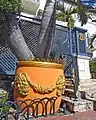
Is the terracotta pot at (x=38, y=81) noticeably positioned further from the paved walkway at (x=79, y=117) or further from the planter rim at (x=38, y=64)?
the paved walkway at (x=79, y=117)

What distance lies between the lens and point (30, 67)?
6.61 m

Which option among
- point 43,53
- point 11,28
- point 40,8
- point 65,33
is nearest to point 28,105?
point 43,53

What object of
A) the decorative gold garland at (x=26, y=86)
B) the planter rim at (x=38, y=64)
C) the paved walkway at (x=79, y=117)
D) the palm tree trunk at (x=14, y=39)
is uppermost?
the palm tree trunk at (x=14, y=39)

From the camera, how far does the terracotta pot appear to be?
648 cm

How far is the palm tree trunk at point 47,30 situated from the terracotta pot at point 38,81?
2.22 feet

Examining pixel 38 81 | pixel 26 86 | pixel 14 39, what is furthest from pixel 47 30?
pixel 26 86

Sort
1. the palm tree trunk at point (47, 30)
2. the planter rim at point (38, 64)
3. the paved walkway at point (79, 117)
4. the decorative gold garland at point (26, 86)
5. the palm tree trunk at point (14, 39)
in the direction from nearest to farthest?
the paved walkway at point (79, 117) < the decorative gold garland at point (26, 86) < the planter rim at point (38, 64) < the palm tree trunk at point (14, 39) < the palm tree trunk at point (47, 30)

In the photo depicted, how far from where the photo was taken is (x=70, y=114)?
6746mm

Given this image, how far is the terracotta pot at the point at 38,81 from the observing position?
6480 mm

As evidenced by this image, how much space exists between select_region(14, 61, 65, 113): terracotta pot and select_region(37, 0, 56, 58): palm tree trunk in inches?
26.6

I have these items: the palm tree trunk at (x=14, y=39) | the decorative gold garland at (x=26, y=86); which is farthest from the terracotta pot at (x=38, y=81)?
the palm tree trunk at (x=14, y=39)

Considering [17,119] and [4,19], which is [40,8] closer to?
[4,19]

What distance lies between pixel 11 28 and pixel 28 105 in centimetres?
209

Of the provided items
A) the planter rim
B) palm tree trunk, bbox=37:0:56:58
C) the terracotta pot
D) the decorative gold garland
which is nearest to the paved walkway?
the terracotta pot
